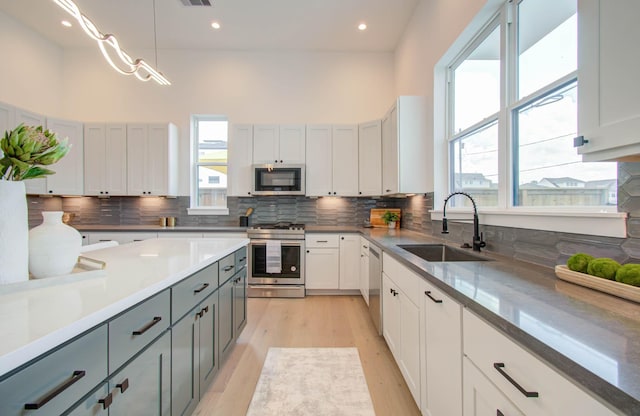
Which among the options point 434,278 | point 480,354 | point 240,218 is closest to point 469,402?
point 480,354

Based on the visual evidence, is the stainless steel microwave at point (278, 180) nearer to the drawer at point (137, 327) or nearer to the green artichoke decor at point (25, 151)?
the drawer at point (137, 327)

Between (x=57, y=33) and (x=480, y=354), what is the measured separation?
19.6ft

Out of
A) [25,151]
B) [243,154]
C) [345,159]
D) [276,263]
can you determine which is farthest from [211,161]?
[25,151]

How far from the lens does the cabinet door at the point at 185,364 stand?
1292 millimetres

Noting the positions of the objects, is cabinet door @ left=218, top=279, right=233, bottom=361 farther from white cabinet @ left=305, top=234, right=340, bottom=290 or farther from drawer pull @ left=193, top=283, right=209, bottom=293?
white cabinet @ left=305, top=234, right=340, bottom=290

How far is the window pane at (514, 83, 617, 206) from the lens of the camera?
1.26m

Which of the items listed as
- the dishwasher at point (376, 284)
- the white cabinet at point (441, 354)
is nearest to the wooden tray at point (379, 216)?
the dishwasher at point (376, 284)

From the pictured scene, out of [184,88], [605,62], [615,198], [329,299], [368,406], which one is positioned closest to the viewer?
[605,62]

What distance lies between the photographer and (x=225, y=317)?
1972 millimetres

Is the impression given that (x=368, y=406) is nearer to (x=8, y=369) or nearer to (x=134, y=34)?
(x=8, y=369)

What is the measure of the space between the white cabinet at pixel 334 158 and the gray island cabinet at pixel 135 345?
2.27 m

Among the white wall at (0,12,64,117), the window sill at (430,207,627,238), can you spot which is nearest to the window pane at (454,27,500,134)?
the window sill at (430,207,627,238)

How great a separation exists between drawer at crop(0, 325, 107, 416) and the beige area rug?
3.72 feet

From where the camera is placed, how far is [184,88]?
423 centimetres
